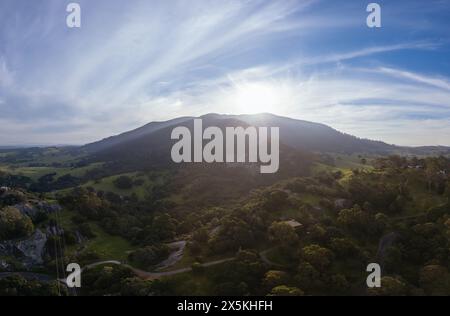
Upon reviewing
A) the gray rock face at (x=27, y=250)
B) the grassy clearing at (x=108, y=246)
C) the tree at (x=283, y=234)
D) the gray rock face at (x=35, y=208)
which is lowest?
the grassy clearing at (x=108, y=246)

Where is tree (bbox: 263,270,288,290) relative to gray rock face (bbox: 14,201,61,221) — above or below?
below

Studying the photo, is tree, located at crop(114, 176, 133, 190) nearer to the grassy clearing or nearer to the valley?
the valley

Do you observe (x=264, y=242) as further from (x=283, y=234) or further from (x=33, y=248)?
(x=33, y=248)

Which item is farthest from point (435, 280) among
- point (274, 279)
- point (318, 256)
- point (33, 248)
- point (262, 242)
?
point (33, 248)

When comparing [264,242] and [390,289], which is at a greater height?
[264,242]

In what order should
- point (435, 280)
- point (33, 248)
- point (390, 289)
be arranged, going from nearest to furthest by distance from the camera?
point (390, 289)
point (435, 280)
point (33, 248)

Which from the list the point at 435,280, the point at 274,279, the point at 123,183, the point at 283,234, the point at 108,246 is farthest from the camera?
the point at 123,183

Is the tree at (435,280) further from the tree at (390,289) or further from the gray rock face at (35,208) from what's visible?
the gray rock face at (35,208)

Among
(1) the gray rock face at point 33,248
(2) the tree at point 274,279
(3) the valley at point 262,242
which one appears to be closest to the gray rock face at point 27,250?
(1) the gray rock face at point 33,248

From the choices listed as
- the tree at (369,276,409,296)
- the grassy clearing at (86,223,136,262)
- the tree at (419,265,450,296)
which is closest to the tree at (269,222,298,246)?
the tree at (369,276,409,296)

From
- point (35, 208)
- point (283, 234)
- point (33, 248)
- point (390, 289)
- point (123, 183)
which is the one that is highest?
point (35, 208)

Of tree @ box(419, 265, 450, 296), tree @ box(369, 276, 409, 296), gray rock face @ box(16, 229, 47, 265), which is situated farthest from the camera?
gray rock face @ box(16, 229, 47, 265)

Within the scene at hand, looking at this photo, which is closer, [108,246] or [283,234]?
[283,234]
